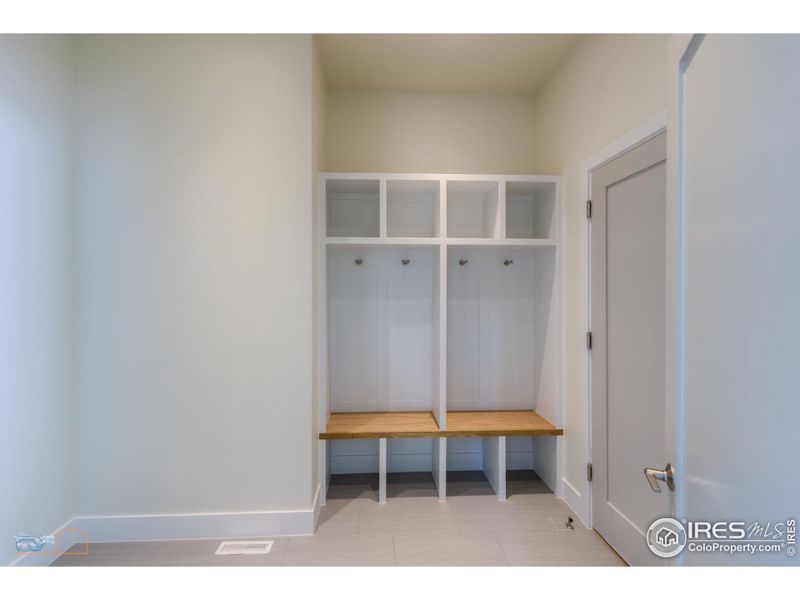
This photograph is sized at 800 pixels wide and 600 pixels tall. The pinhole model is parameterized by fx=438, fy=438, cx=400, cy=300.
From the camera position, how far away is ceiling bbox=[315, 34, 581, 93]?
2.52m

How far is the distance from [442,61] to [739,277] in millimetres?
2511

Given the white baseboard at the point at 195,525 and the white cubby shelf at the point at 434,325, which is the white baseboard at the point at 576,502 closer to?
the white cubby shelf at the point at 434,325

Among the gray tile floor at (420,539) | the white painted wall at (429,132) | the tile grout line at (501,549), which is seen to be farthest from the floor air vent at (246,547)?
the white painted wall at (429,132)

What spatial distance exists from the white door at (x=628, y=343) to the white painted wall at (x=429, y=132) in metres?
1.03

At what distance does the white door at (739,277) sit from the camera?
26.0 inches

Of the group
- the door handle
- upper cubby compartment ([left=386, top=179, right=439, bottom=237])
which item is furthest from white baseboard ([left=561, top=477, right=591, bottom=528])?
upper cubby compartment ([left=386, top=179, right=439, bottom=237])

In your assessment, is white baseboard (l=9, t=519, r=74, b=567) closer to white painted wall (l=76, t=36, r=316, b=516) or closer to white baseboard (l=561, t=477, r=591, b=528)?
white painted wall (l=76, t=36, r=316, b=516)

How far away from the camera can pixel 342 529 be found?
238 cm

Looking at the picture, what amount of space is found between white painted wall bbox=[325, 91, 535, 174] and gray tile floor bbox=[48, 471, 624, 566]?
2243mm

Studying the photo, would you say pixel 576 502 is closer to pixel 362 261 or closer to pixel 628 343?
pixel 628 343

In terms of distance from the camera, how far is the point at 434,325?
301 cm

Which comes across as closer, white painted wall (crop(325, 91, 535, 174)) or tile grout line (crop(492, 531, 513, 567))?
tile grout line (crop(492, 531, 513, 567))
